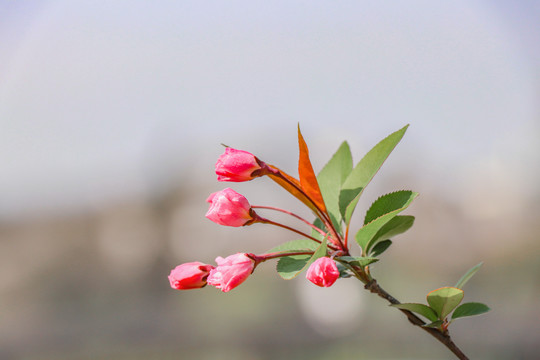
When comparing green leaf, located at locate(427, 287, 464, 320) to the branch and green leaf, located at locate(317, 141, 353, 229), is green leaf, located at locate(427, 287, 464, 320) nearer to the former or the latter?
the branch

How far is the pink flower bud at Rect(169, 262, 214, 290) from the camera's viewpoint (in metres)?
0.42

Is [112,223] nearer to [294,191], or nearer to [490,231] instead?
[490,231]

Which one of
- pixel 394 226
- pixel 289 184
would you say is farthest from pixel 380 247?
pixel 289 184

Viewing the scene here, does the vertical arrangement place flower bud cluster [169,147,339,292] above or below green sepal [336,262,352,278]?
above

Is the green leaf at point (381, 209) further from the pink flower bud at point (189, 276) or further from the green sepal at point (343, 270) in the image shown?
the pink flower bud at point (189, 276)

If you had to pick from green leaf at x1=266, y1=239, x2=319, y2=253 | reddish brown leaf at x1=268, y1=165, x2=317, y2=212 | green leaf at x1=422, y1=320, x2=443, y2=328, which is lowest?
green leaf at x1=422, y1=320, x2=443, y2=328

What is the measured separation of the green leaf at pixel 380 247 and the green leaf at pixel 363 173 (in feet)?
0.15

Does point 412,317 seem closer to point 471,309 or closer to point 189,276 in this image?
point 471,309

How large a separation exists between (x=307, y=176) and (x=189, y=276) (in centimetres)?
13

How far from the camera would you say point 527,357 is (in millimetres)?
2777

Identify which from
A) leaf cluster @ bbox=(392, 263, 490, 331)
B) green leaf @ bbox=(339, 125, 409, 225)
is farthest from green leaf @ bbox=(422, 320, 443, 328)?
green leaf @ bbox=(339, 125, 409, 225)

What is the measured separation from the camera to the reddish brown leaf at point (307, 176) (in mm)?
385

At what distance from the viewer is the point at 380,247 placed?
18.1 inches

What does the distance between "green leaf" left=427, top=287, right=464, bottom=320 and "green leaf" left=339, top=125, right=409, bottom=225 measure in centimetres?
9
